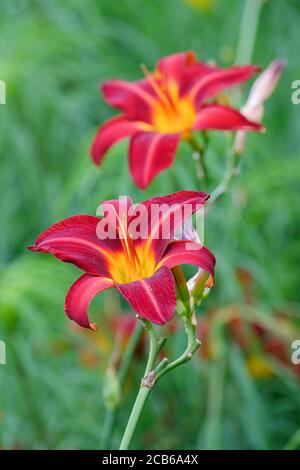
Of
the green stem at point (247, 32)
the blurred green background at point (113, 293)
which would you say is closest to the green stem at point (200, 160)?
the blurred green background at point (113, 293)

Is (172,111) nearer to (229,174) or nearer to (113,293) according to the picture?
(229,174)

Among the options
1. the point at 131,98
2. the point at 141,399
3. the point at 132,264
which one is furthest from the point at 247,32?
the point at 141,399

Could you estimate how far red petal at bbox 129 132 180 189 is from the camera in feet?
2.66

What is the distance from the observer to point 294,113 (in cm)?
175

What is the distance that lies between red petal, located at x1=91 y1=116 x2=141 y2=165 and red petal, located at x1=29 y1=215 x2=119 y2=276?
260mm

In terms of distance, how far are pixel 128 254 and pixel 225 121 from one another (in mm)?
214

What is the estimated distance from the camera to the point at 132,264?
0.64 m

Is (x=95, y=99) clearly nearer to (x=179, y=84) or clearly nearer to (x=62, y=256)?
(x=179, y=84)

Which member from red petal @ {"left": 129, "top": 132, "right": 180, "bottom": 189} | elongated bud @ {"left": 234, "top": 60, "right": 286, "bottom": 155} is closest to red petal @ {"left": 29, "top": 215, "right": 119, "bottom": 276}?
red petal @ {"left": 129, "top": 132, "right": 180, "bottom": 189}

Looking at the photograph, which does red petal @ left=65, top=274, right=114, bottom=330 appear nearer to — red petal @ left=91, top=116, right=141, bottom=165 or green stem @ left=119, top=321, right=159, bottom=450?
green stem @ left=119, top=321, right=159, bottom=450

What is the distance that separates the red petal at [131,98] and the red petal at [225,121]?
0.36ft

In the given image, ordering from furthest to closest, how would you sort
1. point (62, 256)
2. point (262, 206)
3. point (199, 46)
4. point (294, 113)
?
point (199, 46), point (294, 113), point (262, 206), point (62, 256)
